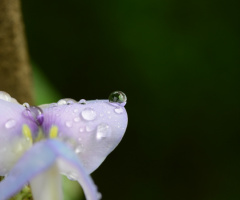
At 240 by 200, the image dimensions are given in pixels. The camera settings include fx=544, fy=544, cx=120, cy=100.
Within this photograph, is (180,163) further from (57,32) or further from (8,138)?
(8,138)

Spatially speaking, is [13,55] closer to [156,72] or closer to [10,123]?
[10,123]

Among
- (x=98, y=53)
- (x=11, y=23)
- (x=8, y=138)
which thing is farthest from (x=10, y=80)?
(x=98, y=53)

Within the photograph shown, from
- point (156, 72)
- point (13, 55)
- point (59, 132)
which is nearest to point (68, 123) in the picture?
point (59, 132)

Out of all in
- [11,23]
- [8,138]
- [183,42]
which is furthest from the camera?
[183,42]

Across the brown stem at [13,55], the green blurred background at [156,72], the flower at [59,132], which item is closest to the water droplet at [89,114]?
the flower at [59,132]

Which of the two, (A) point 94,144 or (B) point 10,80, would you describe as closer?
(A) point 94,144

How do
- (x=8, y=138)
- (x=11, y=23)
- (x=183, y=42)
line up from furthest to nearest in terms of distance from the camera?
(x=183, y=42), (x=11, y=23), (x=8, y=138)

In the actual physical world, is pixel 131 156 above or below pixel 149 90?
below
